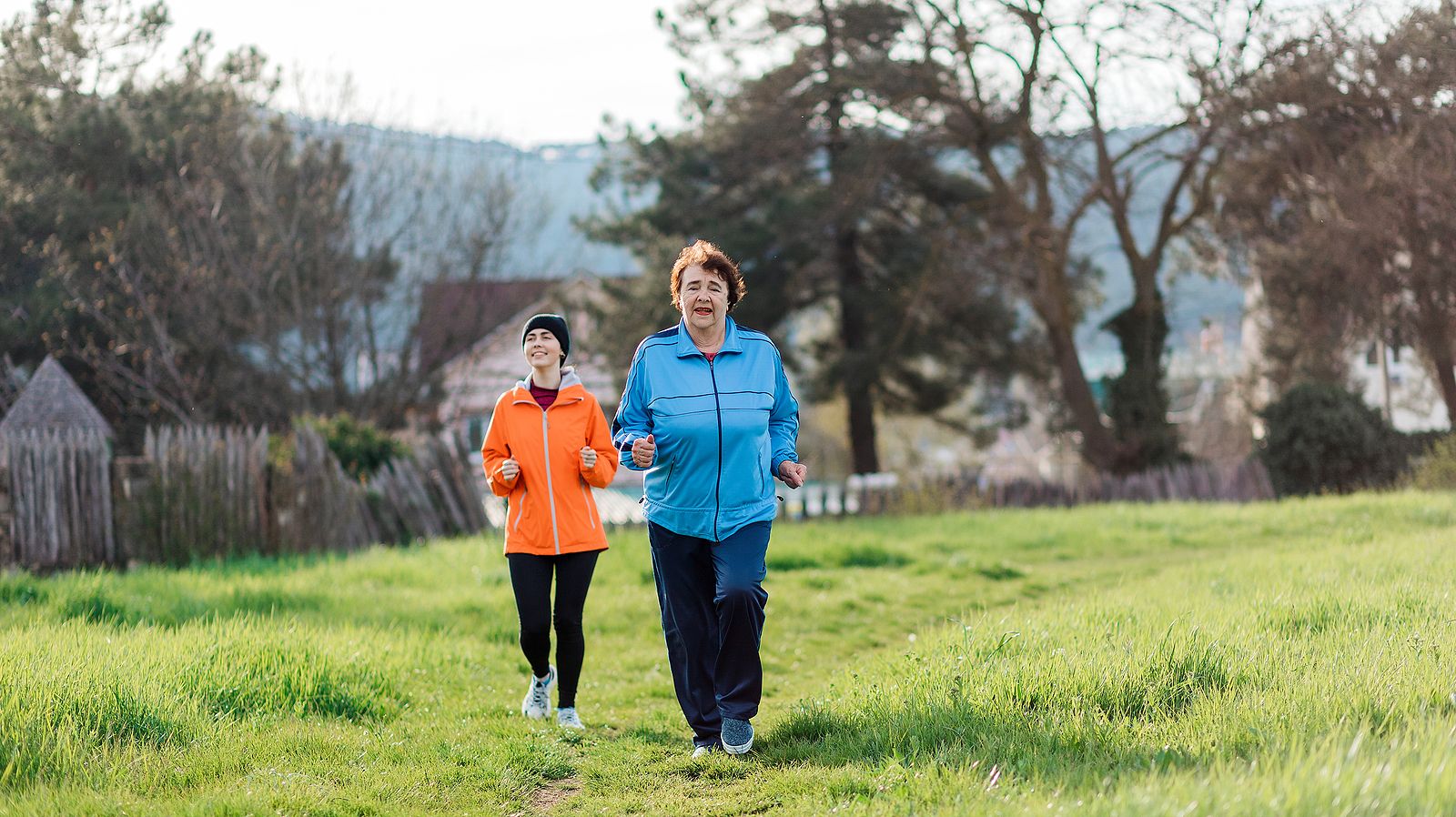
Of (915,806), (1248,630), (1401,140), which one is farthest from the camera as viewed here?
(1401,140)

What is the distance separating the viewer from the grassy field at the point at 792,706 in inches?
146

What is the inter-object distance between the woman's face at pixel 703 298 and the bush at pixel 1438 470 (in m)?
14.0

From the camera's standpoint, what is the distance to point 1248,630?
214 inches

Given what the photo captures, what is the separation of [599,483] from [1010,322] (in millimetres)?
23029

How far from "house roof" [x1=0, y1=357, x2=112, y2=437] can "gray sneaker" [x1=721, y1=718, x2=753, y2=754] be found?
1292 cm

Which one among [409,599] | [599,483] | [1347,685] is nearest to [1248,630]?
[1347,685]

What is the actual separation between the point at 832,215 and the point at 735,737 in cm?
1892

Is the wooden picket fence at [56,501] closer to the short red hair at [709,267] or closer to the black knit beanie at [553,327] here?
the black knit beanie at [553,327]

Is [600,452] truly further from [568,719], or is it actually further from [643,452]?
[568,719]

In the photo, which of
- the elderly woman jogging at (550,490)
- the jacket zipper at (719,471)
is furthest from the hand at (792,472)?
the elderly woman jogging at (550,490)

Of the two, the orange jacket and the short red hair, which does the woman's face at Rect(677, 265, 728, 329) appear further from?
the orange jacket

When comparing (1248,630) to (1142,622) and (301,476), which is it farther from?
(301,476)

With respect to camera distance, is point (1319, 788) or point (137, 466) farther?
point (137, 466)

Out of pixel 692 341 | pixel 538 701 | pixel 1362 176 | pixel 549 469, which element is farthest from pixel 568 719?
pixel 1362 176
